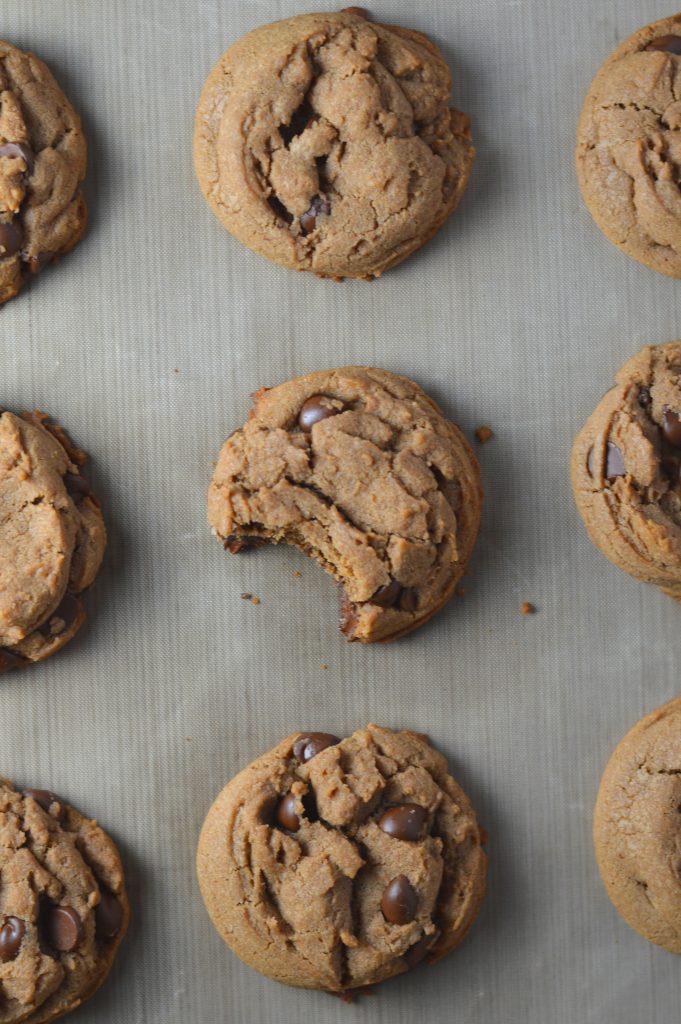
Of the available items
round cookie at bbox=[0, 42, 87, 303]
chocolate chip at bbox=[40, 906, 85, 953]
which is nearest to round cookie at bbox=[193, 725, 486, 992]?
chocolate chip at bbox=[40, 906, 85, 953]

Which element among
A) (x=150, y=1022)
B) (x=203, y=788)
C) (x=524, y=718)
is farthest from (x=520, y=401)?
(x=150, y=1022)

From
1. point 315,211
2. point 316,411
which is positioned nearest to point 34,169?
point 315,211

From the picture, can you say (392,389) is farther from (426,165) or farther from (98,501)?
(98,501)

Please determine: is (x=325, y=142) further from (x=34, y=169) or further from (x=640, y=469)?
(x=640, y=469)

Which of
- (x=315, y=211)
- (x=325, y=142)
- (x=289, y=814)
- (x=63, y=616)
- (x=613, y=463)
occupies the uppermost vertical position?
(x=325, y=142)

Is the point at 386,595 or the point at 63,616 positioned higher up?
the point at 386,595

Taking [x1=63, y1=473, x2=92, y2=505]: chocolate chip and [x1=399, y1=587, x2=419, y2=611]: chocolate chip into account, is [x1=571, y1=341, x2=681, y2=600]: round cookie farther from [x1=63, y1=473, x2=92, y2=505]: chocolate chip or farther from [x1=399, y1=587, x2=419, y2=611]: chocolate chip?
[x1=63, y1=473, x2=92, y2=505]: chocolate chip
